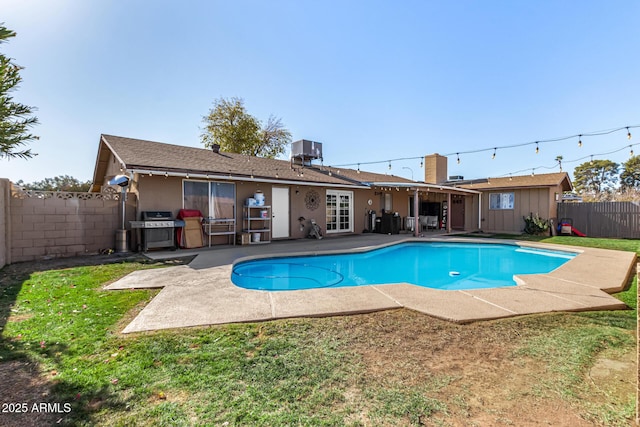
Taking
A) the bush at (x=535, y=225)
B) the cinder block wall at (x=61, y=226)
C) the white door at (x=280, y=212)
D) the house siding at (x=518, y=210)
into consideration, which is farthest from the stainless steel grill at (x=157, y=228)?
the house siding at (x=518, y=210)

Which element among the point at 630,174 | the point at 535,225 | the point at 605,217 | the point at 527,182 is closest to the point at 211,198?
the point at 535,225

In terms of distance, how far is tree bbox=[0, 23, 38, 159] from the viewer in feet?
8.59

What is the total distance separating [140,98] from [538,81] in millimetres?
16265

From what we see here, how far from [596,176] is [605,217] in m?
33.5

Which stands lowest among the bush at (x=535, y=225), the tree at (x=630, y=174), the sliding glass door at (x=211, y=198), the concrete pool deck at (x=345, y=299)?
the concrete pool deck at (x=345, y=299)

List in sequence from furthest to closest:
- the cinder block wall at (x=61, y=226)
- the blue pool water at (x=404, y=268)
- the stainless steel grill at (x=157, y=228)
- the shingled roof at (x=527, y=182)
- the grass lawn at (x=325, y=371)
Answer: the shingled roof at (x=527, y=182)
the stainless steel grill at (x=157, y=228)
the cinder block wall at (x=61, y=226)
the blue pool water at (x=404, y=268)
the grass lawn at (x=325, y=371)

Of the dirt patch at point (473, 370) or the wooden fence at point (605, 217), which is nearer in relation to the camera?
the dirt patch at point (473, 370)

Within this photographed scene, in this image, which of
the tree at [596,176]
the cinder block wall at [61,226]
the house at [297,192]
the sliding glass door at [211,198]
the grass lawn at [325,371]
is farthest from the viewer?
the tree at [596,176]

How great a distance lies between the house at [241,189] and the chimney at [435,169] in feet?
13.2

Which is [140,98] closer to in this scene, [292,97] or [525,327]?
[292,97]

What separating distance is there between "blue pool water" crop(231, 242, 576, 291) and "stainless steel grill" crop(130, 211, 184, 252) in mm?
2517

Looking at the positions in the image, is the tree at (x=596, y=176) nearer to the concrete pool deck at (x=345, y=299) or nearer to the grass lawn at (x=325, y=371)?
the concrete pool deck at (x=345, y=299)

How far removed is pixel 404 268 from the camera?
309 inches

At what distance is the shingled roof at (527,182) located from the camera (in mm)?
13836
